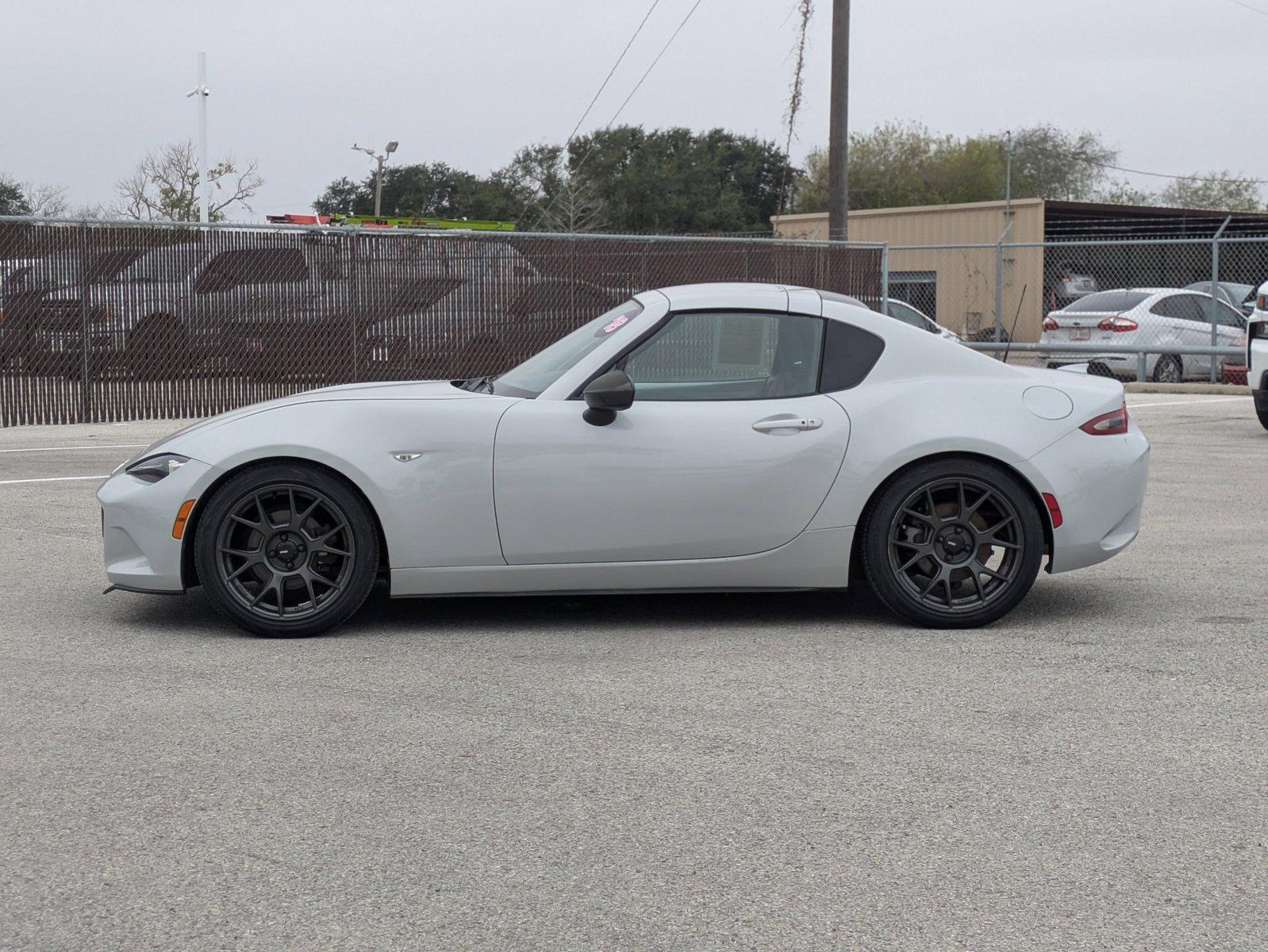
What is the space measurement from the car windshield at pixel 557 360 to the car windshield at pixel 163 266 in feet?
30.8

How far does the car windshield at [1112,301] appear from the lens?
21297 millimetres

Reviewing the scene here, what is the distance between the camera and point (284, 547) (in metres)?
5.81

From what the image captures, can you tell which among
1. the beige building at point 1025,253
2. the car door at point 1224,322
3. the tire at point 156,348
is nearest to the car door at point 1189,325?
the car door at point 1224,322

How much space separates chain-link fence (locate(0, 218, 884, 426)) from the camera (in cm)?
1454

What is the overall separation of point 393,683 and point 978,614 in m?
2.33

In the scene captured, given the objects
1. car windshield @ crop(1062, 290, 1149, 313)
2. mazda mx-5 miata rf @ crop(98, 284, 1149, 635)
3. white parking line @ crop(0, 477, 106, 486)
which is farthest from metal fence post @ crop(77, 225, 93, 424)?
car windshield @ crop(1062, 290, 1149, 313)

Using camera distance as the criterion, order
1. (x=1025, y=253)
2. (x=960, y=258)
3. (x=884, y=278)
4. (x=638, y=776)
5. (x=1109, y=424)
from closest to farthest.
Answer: (x=638, y=776) → (x=1109, y=424) → (x=884, y=278) → (x=1025, y=253) → (x=960, y=258)

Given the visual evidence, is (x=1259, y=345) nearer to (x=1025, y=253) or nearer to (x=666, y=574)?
(x=666, y=574)

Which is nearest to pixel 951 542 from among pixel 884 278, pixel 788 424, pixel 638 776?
pixel 788 424

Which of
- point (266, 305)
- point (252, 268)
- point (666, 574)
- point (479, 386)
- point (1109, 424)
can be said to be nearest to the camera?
point (666, 574)

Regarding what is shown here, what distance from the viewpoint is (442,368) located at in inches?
657

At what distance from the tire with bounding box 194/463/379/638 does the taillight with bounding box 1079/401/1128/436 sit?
9.41 feet

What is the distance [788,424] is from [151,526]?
2474 millimetres

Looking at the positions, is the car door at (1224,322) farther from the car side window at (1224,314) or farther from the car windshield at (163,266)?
the car windshield at (163,266)
